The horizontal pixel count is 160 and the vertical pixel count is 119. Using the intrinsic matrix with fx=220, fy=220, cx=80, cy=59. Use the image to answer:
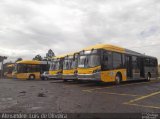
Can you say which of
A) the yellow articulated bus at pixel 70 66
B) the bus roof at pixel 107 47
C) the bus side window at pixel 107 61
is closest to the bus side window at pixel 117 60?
the bus roof at pixel 107 47

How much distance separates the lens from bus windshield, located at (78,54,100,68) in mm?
16500

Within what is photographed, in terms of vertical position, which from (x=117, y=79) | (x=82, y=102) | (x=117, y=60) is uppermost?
(x=117, y=60)

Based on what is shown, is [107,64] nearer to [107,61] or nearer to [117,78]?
[107,61]

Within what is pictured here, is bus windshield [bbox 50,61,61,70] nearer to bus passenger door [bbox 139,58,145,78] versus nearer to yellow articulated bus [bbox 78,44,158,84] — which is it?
yellow articulated bus [bbox 78,44,158,84]

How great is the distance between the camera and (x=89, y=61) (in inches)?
667

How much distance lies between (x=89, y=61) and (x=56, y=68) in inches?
294

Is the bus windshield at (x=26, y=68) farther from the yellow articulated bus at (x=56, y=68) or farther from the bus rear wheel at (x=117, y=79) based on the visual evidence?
the bus rear wheel at (x=117, y=79)

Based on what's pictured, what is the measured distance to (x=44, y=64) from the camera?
3431cm

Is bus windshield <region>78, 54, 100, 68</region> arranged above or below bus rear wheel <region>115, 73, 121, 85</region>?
above

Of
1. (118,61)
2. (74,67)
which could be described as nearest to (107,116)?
(118,61)

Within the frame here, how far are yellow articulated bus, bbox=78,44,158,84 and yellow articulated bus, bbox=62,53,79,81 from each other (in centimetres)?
244

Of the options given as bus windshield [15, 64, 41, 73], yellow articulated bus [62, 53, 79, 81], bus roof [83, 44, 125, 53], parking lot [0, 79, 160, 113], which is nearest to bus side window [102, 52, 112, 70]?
bus roof [83, 44, 125, 53]

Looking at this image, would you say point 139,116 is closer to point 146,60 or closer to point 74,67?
point 74,67

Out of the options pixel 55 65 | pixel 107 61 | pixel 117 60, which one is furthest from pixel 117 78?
pixel 55 65
